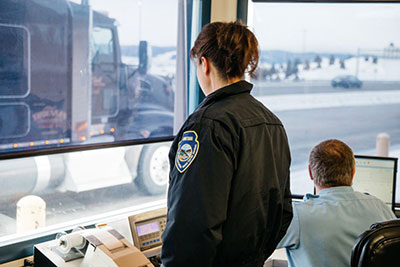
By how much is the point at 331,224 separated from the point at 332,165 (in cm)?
25

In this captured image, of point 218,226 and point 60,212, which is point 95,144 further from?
point 218,226

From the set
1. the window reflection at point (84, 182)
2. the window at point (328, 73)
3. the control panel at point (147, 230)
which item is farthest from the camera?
the window at point (328, 73)

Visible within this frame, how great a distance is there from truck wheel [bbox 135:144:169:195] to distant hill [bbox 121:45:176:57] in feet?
1.65

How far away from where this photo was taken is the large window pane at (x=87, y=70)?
6.40ft

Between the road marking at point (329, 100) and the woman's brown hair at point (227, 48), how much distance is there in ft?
5.41

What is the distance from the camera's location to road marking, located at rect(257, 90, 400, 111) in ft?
9.56

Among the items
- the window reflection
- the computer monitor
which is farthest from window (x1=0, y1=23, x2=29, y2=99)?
the computer monitor

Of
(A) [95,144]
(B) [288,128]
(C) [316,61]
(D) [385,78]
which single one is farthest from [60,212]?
(D) [385,78]

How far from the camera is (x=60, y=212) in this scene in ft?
7.04

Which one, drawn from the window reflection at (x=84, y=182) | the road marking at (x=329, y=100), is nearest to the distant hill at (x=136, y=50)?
the window reflection at (x=84, y=182)

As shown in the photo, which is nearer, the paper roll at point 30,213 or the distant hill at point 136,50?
the paper roll at point 30,213

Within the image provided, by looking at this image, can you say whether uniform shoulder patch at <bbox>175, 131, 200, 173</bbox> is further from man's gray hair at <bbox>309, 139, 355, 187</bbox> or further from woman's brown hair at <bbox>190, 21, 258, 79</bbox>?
man's gray hair at <bbox>309, 139, 355, 187</bbox>

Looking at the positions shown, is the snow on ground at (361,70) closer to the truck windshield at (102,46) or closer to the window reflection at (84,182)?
the window reflection at (84,182)

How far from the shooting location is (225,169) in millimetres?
1247
